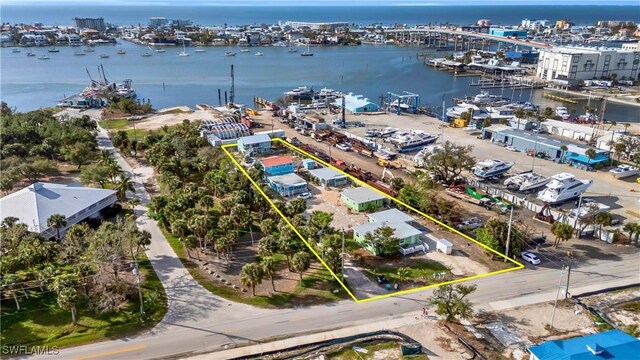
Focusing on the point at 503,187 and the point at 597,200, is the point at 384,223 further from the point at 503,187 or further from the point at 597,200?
the point at 597,200

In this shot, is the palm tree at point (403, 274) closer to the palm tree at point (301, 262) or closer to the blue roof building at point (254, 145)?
the palm tree at point (301, 262)

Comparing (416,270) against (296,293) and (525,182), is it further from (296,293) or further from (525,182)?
(525,182)

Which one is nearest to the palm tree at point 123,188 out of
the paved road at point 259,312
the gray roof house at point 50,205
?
the gray roof house at point 50,205

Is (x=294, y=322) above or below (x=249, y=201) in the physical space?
below

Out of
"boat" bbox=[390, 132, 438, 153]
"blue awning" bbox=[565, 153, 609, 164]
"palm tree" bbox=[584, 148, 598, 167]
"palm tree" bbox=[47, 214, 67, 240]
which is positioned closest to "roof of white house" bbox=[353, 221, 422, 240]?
"palm tree" bbox=[47, 214, 67, 240]

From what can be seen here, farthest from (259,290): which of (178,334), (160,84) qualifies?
(160,84)
